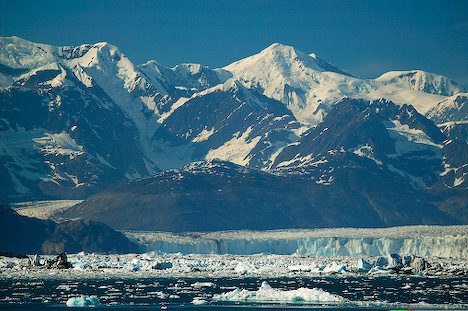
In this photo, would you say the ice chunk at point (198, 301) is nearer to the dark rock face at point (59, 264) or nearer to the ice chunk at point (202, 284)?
the ice chunk at point (202, 284)

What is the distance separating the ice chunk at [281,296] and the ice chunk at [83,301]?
17.4 m

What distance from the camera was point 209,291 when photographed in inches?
6093

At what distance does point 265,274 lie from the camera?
637 ft

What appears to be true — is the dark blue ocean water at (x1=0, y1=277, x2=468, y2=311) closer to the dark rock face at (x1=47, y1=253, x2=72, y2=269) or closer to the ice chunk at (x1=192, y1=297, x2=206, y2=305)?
the ice chunk at (x1=192, y1=297, x2=206, y2=305)

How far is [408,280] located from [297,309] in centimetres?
4885

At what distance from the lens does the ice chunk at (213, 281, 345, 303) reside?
142375 mm

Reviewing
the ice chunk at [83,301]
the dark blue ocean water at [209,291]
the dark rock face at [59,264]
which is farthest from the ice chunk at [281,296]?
the dark rock face at [59,264]

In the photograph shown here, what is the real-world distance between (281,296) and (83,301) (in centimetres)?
2560

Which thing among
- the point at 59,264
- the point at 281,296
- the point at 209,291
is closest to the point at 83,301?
the point at 281,296

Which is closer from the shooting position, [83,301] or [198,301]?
[83,301]

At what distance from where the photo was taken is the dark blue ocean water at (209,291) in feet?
445

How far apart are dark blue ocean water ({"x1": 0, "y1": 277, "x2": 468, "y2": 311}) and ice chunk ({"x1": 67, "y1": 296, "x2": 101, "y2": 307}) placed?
1197 mm

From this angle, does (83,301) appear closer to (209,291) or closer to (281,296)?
(281,296)

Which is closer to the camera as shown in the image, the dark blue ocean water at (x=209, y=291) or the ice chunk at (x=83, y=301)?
the ice chunk at (x=83, y=301)
